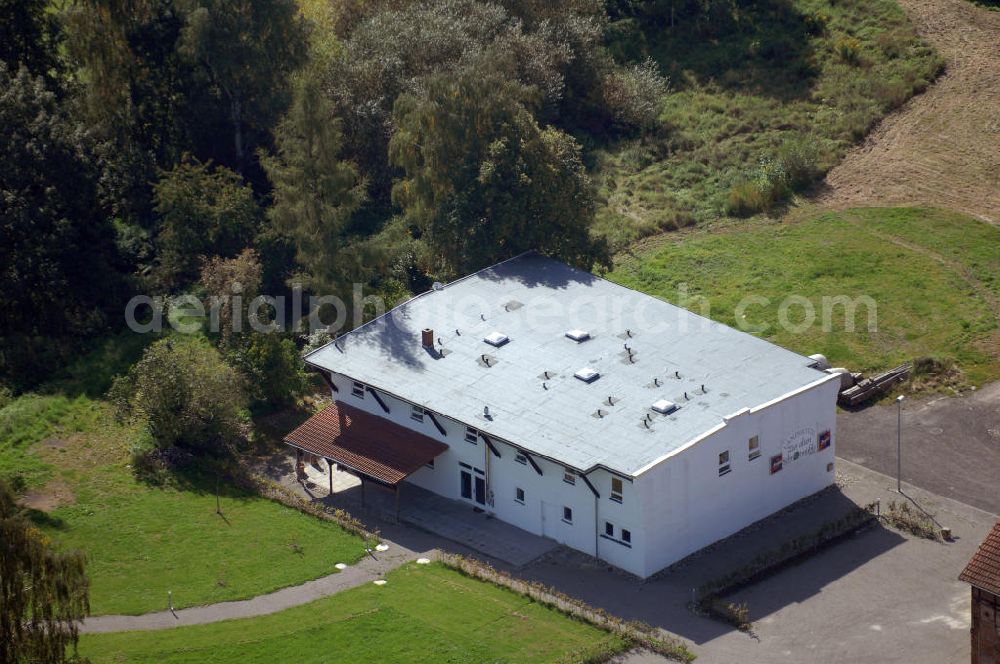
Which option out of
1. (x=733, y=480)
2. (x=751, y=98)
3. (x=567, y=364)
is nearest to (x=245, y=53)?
(x=567, y=364)

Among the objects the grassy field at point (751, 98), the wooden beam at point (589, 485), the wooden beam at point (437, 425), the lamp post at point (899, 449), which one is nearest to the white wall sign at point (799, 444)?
the lamp post at point (899, 449)

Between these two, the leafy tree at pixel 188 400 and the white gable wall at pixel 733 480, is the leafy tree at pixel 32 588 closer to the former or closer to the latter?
the leafy tree at pixel 188 400

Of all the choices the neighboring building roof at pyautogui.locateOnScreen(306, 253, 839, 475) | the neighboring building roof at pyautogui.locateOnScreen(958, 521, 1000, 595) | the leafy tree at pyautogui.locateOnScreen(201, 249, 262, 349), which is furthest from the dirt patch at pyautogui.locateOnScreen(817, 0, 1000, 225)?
the neighboring building roof at pyautogui.locateOnScreen(958, 521, 1000, 595)

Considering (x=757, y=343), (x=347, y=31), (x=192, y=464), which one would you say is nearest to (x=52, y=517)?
(x=192, y=464)

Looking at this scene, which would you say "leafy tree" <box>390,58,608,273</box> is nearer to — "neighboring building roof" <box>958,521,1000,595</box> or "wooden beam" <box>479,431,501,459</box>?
"wooden beam" <box>479,431,501,459</box>

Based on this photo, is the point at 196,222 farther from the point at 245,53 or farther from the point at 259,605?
the point at 259,605

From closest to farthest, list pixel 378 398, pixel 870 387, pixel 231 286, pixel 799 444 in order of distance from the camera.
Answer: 1. pixel 799 444
2. pixel 378 398
3. pixel 870 387
4. pixel 231 286
